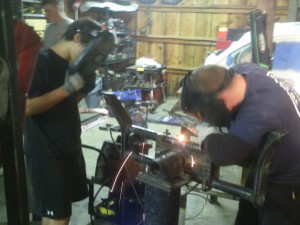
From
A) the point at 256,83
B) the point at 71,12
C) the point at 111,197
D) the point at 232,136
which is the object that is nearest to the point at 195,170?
the point at 232,136

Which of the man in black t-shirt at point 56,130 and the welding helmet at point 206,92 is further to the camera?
the man in black t-shirt at point 56,130

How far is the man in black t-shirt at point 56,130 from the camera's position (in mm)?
1637

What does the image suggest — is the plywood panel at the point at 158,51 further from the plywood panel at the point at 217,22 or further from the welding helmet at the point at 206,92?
the welding helmet at the point at 206,92

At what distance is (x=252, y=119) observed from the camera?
1.36 metres

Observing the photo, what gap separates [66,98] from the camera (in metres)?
1.68

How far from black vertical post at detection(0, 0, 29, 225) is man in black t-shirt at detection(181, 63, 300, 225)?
0.74m

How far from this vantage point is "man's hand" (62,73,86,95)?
1.63 m

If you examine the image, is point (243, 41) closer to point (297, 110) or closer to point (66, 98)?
point (297, 110)

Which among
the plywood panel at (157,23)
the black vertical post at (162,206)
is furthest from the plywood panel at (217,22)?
the black vertical post at (162,206)

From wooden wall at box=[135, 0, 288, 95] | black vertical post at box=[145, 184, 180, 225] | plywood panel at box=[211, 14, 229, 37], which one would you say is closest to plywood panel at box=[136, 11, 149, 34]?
wooden wall at box=[135, 0, 288, 95]

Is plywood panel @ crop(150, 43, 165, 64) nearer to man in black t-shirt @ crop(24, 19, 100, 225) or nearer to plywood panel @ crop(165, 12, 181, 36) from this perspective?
plywood panel @ crop(165, 12, 181, 36)

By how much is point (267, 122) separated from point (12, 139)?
102 cm

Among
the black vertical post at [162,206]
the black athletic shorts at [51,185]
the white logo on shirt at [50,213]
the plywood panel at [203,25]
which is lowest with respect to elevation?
the white logo on shirt at [50,213]

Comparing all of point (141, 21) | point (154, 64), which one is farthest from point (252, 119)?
point (141, 21)
